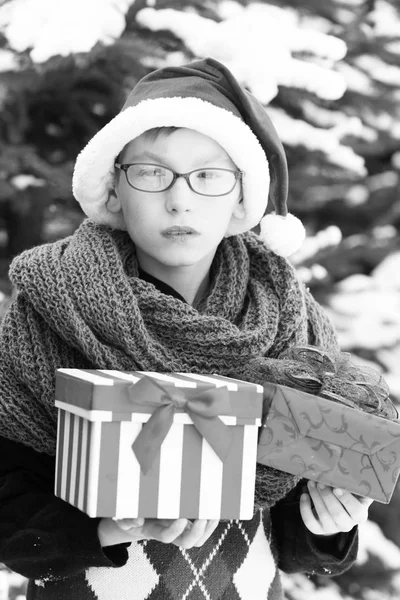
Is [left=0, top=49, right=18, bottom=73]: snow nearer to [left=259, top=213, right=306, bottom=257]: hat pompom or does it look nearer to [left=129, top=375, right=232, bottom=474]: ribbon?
[left=259, top=213, right=306, bottom=257]: hat pompom

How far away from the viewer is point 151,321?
1196 millimetres

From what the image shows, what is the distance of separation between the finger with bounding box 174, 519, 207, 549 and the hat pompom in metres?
0.48

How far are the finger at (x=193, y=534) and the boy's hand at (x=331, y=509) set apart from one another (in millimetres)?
194

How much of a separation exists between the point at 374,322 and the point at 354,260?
236mm

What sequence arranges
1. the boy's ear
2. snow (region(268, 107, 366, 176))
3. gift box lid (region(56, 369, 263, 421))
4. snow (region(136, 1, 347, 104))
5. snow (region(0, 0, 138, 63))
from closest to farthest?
gift box lid (region(56, 369, 263, 421)) < the boy's ear < snow (region(0, 0, 138, 63)) < snow (region(136, 1, 347, 104)) < snow (region(268, 107, 366, 176))

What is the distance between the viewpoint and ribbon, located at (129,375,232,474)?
0.95m

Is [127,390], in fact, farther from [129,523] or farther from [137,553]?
[137,553]

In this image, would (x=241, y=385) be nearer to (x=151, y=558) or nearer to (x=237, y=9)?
(x=151, y=558)

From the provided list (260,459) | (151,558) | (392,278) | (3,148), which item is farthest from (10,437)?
(392,278)

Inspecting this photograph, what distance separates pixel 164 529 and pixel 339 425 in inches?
9.1

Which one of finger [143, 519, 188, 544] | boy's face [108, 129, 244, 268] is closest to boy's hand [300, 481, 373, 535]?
finger [143, 519, 188, 544]

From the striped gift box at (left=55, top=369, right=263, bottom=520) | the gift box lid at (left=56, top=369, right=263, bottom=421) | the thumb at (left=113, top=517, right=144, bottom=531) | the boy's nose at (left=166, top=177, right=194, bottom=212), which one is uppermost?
the boy's nose at (left=166, top=177, right=194, bottom=212)

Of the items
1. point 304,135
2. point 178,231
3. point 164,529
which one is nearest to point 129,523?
point 164,529

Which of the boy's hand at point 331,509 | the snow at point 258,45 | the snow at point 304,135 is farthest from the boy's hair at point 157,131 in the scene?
the snow at point 304,135
